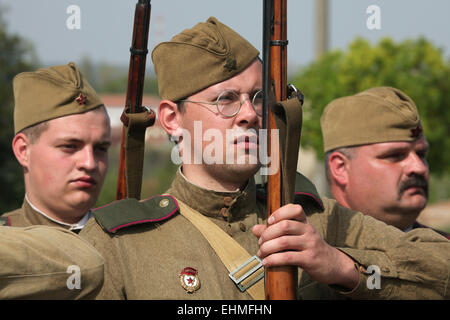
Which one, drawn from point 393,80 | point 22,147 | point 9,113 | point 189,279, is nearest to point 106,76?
point 393,80

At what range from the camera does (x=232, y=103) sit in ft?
11.1

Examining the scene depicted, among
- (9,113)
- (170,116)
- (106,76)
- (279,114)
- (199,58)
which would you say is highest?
(199,58)

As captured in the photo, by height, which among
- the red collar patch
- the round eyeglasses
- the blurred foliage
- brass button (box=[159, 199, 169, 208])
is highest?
the round eyeglasses

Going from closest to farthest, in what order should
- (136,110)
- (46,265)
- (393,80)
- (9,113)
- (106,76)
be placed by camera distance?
1. (46,265)
2. (136,110)
3. (9,113)
4. (393,80)
5. (106,76)

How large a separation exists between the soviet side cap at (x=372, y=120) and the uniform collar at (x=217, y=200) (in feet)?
4.99

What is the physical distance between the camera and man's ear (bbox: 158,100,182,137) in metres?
3.65

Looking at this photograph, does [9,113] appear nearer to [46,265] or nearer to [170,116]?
[170,116]

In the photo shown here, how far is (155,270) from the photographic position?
10.6ft

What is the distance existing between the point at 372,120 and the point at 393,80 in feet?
36.0

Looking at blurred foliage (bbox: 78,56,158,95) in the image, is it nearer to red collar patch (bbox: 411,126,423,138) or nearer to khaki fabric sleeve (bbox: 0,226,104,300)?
red collar patch (bbox: 411,126,423,138)

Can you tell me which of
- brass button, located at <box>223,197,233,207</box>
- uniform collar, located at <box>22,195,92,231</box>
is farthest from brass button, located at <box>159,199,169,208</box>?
uniform collar, located at <box>22,195,92,231</box>

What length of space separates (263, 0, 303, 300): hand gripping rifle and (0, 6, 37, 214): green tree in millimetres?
9287

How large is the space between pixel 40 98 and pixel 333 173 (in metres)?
2.15
